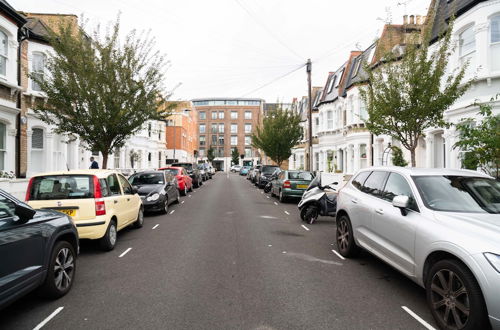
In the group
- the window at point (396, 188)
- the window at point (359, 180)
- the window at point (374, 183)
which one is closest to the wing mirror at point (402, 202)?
the window at point (396, 188)

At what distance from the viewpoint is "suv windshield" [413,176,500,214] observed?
13.8 ft

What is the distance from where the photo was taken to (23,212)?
3.74 metres

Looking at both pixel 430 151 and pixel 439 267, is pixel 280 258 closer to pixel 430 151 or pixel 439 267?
pixel 439 267

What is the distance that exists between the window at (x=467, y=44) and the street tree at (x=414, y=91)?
262 centimetres

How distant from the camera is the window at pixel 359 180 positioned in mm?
6367

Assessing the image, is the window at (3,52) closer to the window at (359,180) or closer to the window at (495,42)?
the window at (359,180)

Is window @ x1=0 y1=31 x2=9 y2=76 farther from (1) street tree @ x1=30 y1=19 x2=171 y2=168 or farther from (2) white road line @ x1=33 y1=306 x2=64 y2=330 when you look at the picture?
(2) white road line @ x1=33 y1=306 x2=64 y2=330

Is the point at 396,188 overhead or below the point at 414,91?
below

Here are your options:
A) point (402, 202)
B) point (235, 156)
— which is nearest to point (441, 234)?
point (402, 202)

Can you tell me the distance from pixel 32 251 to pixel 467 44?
15146 mm

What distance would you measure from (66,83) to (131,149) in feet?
54.6

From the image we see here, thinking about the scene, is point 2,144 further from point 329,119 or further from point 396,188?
point 329,119

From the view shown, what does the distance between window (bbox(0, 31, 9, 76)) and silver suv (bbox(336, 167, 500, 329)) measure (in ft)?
45.6

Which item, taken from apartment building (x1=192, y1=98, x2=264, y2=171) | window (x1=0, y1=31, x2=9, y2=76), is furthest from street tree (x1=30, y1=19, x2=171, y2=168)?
apartment building (x1=192, y1=98, x2=264, y2=171)
